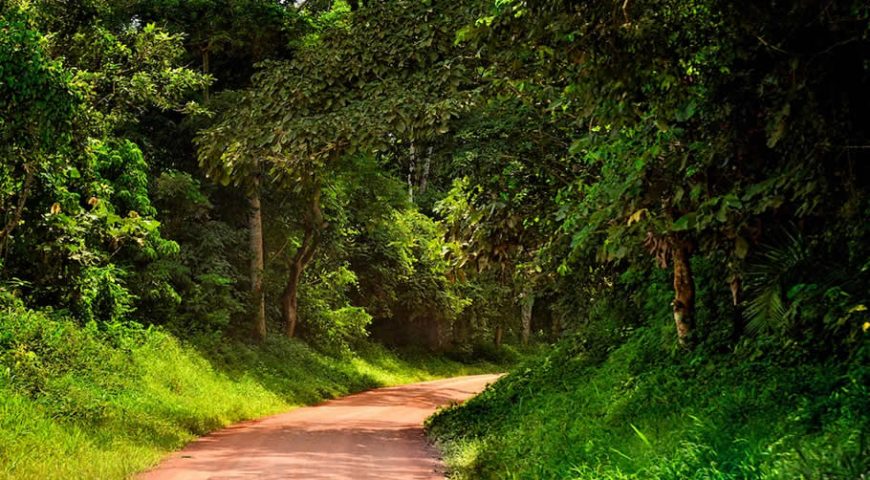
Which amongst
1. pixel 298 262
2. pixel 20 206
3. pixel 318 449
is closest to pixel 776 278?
pixel 318 449

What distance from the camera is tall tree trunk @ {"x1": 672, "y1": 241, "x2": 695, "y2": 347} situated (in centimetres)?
1015

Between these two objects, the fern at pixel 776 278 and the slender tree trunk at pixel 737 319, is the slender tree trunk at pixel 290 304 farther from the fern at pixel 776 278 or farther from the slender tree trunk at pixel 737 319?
the fern at pixel 776 278

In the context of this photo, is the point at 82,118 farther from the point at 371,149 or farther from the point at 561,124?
the point at 561,124

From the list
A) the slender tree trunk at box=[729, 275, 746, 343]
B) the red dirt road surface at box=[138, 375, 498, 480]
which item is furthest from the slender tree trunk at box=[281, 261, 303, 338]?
the slender tree trunk at box=[729, 275, 746, 343]

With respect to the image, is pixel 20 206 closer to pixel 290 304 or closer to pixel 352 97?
pixel 352 97

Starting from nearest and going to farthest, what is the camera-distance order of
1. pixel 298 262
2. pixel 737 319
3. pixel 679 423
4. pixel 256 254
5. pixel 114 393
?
1. pixel 679 423
2. pixel 737 319
3. pixel 114 393
4. pixel 256 254
5. pixel 298 262

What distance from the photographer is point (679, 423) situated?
8250 millimetres

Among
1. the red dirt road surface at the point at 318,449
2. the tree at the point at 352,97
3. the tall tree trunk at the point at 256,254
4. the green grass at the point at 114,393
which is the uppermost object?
the tree at the point at 352,97

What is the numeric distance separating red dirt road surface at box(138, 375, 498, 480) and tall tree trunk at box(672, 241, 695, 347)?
351 cm

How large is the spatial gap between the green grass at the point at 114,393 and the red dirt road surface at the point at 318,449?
1.85 ft

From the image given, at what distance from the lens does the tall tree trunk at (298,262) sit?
1075 inches

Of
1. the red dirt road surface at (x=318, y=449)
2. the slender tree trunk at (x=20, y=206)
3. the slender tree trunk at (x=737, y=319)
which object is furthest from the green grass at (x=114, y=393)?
the slender tree trunk at (x=737, y=319)

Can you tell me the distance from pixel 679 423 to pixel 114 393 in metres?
10.6

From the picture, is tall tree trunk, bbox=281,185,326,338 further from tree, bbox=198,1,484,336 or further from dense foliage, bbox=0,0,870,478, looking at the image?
tree, bbox=198,1,484,336
